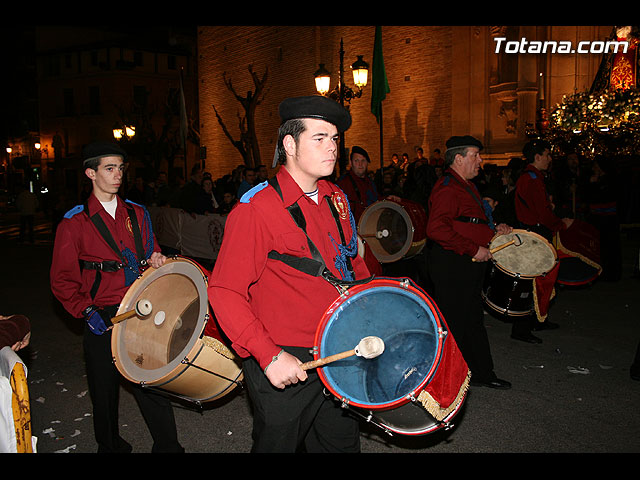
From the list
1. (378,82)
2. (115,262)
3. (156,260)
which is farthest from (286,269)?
(378,82)

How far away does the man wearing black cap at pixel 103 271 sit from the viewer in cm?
361

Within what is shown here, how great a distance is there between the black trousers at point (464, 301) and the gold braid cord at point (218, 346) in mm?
2462

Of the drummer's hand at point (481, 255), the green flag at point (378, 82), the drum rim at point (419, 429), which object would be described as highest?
the green flag at point (378, 82)

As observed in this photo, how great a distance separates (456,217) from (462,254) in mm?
340

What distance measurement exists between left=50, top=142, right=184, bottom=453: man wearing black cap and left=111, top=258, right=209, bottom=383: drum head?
0.43ft

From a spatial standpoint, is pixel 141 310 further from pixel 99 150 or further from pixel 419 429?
pixel 419 429

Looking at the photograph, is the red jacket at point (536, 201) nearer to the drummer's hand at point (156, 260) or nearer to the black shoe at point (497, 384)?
the black shoe at point (497, 384)

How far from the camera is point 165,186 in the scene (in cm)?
1575

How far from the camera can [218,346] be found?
3.19m

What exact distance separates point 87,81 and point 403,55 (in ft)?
139

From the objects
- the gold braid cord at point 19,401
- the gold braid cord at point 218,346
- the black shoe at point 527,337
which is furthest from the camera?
the black shoe at point 527,337

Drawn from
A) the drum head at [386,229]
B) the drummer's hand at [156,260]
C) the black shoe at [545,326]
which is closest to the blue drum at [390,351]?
the drummer's hand at [156,260]

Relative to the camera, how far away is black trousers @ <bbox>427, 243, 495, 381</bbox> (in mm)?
5145

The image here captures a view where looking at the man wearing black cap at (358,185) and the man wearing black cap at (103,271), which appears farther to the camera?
the man wearing black cap at (358,185)
